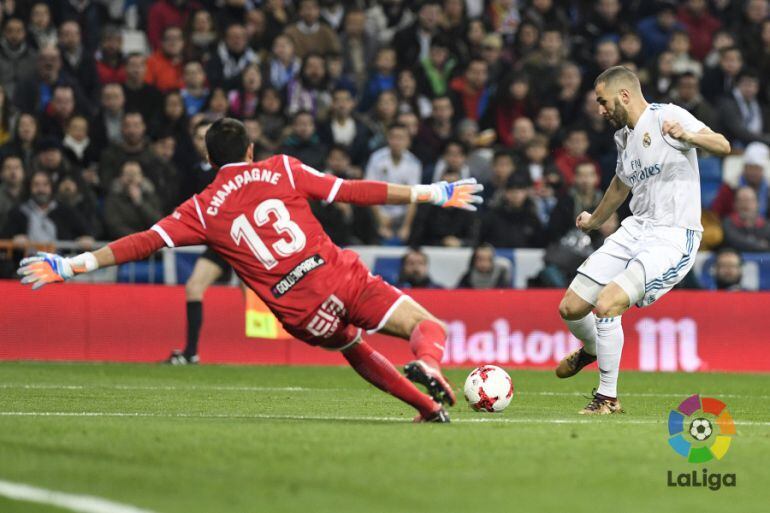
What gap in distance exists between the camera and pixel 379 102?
66.3ft

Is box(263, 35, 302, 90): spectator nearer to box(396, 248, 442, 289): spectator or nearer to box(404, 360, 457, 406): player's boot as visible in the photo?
box(396, 248, 442, 289): spectator

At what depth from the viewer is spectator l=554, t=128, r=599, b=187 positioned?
19.9 m

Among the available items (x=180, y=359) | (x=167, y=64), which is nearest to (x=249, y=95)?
(x=167, y=64)

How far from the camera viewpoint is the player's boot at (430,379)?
7781mm

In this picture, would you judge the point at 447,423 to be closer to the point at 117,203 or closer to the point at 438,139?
the point at 117,203

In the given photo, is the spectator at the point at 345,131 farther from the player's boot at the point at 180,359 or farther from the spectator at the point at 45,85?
the player's boot at the point at 180,359

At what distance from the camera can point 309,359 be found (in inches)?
683

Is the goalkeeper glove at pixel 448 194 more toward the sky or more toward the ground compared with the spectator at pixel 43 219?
more toward the sky

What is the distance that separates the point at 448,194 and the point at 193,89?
11.8 metres

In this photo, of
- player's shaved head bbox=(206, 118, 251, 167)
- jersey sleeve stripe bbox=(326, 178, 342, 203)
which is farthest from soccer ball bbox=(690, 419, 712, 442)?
player's shaved head bbox=(206, 118, 251, 167)

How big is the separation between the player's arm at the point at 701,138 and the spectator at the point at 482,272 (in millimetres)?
7798

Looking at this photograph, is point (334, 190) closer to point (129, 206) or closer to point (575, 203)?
point (129, 206)

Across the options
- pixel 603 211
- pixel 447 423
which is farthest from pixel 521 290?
pixel 447 423

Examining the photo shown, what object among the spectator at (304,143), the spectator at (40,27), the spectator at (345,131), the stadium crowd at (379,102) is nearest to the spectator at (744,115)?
the stadium crowd at (379,102)
